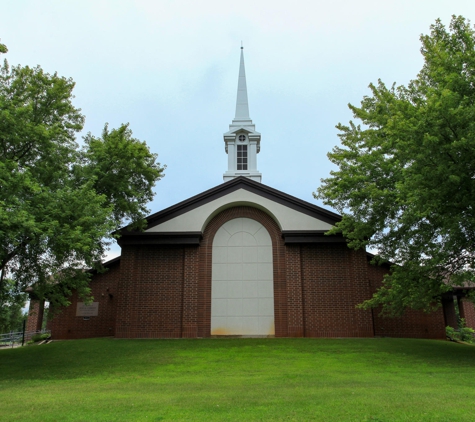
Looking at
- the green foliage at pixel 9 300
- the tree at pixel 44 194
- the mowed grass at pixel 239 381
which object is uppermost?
the tree at pixel 44 194

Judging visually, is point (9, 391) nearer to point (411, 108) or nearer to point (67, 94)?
point (67, 94)

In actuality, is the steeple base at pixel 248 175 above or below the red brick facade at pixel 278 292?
above

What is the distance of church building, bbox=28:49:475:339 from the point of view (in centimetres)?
1914

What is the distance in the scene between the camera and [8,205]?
37.6 ft

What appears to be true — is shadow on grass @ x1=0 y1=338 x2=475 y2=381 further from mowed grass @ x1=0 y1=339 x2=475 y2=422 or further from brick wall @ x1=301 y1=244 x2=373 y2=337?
brick wall @ x1=301 y1=244 x2=373 y2=337

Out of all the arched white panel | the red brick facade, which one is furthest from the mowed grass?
the arched white panel

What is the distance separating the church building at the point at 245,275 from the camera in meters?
19.1

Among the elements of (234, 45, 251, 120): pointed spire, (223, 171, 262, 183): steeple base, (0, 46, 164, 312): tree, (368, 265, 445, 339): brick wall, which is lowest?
(368, 265, 445, 339): brick wall

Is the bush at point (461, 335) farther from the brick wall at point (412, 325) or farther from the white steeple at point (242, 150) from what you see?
the white steeple at point (242, 150)

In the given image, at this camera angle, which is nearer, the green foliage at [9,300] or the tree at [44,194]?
the tree at [44,194]

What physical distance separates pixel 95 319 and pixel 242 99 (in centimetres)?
1873

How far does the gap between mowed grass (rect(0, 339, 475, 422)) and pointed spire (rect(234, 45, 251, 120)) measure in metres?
17.9

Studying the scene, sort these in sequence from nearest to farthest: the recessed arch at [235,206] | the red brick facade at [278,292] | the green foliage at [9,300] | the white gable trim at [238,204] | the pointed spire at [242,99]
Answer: the green foliage at [9,300]
the red brick facade at [278,292]
the white gable trim at [238,204]
the recessed arch at [235,206]
the pointed spire at [242,99]

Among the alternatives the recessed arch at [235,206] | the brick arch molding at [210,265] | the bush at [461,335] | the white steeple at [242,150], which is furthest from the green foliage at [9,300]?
the bush at [461,335]
